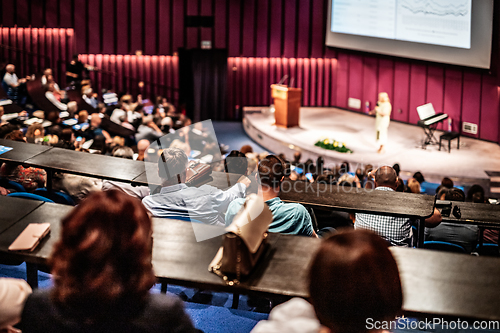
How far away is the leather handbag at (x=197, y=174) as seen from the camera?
3.24 metres

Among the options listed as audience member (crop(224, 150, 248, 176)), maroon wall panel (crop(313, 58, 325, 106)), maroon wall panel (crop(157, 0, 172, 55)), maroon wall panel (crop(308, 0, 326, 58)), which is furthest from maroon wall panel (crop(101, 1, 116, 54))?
audience member (crop(224, 150, 248, 176))

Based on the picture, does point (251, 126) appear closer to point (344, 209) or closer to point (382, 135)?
point (382, 135)

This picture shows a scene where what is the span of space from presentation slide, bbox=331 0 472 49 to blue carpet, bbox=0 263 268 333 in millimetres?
7977

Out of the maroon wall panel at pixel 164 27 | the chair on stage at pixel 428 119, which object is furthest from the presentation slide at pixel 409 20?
the maroon wall panel at pixel 164 27

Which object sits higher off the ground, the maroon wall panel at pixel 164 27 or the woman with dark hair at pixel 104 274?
the maroon wall panel at pixel 164 27

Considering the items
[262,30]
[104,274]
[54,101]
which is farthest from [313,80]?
[104,274]

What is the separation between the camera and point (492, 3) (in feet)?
28.7

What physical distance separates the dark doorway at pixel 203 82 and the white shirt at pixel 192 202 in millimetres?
10445

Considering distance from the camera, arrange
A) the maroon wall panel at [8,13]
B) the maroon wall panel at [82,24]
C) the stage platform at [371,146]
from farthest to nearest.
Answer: the maroon wall panel at [82,24] → the maroon wall panel at [8,13] → the stage platform at [371,146]

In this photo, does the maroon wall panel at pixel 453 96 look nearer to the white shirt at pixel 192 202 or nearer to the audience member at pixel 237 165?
the audience member at pixel 237 165

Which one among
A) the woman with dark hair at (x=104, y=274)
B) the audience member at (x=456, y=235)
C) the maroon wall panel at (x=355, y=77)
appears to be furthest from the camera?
the maroon wall panel at (x=355, y=77)

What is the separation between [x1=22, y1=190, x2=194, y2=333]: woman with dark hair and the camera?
131 cm

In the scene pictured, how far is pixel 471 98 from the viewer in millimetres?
10367

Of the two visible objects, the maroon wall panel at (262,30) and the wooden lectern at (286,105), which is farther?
the maroon wall panel at (262,30)
